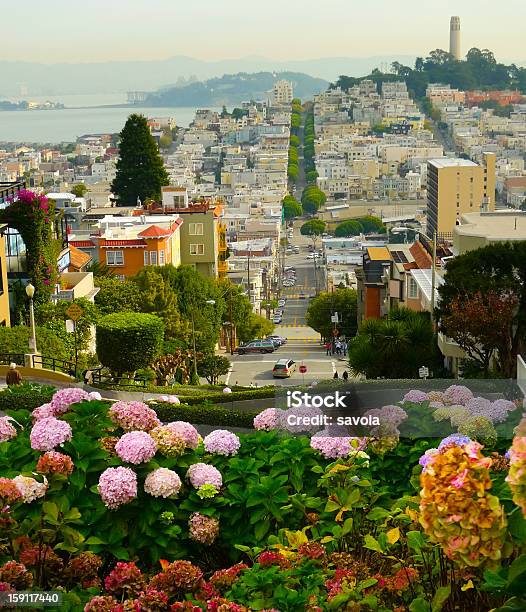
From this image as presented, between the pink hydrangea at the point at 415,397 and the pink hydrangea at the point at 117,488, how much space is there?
3.08 ft

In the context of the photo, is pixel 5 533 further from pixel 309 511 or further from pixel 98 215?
pixel 98 215

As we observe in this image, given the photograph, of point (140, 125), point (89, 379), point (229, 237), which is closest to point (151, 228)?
point (140, 125)

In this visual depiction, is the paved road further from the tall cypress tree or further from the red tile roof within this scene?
the tall cypress tree

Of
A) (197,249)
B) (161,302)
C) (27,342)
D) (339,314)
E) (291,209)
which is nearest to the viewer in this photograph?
(27,342)

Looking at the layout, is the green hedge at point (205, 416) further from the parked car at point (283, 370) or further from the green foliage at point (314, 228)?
the green foliage at point (314, 228)

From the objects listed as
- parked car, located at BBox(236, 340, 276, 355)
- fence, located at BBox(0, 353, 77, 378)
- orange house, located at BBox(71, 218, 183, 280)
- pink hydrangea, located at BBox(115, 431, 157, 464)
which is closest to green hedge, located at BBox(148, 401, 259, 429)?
pink hydrangea, located at BBox(115, 431, 157, 464)

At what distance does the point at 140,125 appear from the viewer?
1617 inches

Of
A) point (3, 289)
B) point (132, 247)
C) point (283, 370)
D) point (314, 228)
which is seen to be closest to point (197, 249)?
point (132, 247)

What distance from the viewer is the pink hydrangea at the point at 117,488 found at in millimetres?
3418

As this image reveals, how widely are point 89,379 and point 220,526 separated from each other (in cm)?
868

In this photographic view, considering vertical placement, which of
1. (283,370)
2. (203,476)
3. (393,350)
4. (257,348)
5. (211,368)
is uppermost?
(203,476)

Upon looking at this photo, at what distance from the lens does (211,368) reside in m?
20.8

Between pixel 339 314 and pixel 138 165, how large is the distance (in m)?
9.03

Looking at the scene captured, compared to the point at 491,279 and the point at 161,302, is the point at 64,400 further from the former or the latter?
the point at 161,302
